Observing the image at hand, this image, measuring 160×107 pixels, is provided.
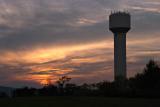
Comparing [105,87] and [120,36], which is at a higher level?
[120,36]

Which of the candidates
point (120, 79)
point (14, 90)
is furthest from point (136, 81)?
point (14, 90)

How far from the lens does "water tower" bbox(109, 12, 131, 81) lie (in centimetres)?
11469

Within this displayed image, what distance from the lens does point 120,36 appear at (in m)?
118

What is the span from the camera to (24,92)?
9625 cm

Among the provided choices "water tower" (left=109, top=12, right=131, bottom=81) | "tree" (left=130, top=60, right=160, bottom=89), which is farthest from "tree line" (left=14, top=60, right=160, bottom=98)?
"water tower" (left=109, top=12, right=131, bottom=81)

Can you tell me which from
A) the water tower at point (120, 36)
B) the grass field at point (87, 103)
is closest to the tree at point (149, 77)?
the water tower at point (120, 36)

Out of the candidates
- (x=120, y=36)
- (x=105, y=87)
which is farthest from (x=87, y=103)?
(x=120, y=36)

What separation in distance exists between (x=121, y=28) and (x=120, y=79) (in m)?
17.2

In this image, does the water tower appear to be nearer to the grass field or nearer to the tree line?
the tree line

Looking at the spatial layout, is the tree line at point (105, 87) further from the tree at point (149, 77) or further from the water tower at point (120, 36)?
the water tower at point (120, 36)

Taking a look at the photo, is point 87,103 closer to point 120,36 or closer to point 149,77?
point 149,77

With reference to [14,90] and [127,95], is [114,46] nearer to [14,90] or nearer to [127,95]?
[14,90]

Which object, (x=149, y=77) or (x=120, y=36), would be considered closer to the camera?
(x=149, y=77)

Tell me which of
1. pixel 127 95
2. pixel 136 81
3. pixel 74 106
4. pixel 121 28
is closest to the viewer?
pixel 74 106
